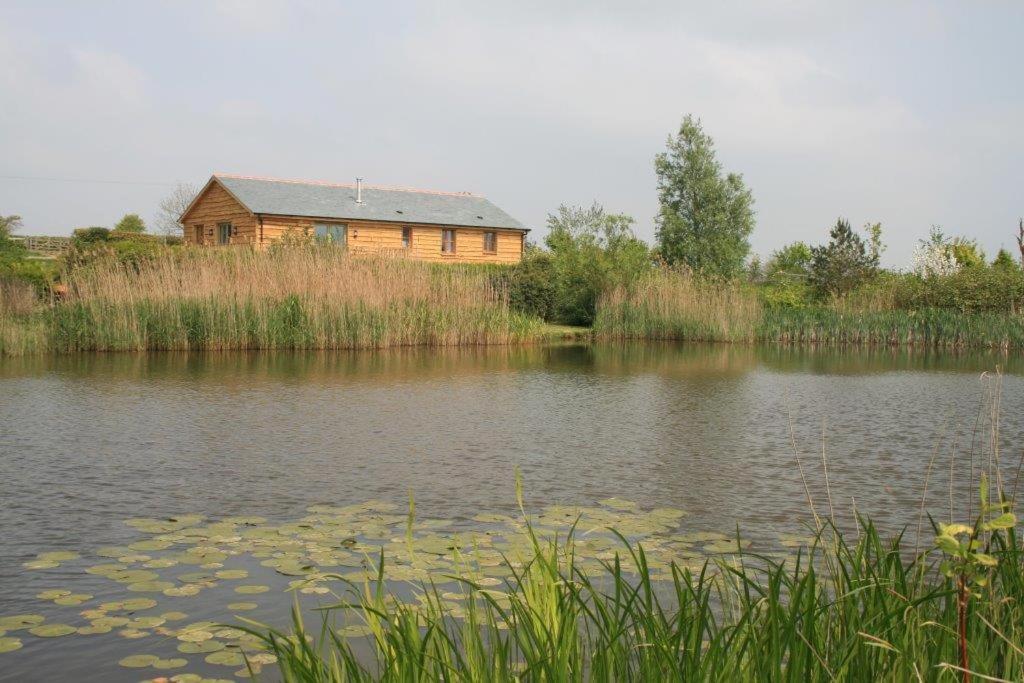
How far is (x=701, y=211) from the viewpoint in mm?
42500

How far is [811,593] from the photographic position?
2.96 metres

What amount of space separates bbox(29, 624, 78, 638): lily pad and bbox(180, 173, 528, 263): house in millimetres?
31623

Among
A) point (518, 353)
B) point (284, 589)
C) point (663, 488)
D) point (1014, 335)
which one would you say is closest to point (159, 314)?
point (518, 353)

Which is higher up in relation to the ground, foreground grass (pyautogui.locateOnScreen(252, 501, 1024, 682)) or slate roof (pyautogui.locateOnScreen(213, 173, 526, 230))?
slate roof (pyautogui.locateOnScreen(213, 173, 526, 230))

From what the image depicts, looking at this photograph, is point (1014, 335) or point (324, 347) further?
point (1014, 335)

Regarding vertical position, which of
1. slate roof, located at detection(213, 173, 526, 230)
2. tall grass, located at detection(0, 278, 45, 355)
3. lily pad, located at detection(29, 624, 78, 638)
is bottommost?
lily pad, located at detection(29, 624, 78, 638)

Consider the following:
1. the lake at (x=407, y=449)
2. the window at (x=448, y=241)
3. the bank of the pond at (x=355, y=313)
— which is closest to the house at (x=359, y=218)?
the window at (x=448, y=241)

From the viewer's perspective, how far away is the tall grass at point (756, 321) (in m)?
25.9

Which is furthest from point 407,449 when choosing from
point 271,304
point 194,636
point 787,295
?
point 787,295

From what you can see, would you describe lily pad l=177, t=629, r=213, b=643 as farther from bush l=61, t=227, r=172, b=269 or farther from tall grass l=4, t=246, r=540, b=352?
bush l=61, t=227, r=172, b=269

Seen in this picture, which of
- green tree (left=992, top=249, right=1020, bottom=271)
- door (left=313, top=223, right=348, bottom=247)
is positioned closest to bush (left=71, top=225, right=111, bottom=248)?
door (left=313, top=223, right=348, bottom=247)

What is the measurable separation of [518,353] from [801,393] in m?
7.89

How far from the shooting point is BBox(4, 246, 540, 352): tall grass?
733 inches

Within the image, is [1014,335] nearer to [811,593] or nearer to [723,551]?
[723,551]
